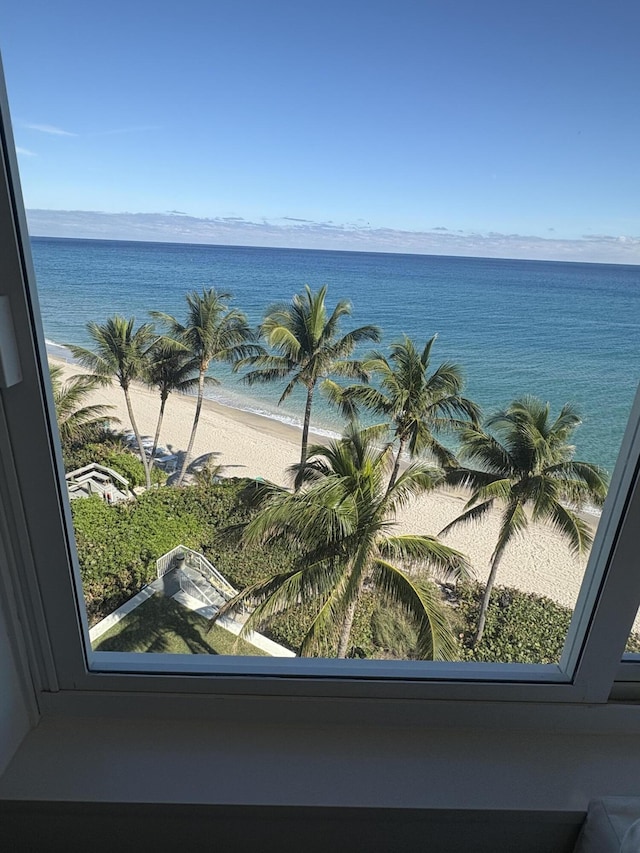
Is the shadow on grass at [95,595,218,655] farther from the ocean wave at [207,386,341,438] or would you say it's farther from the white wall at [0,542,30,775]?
the ocean wave at [207,386,341,438]

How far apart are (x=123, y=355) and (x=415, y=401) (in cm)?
316

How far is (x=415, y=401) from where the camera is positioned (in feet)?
18.6

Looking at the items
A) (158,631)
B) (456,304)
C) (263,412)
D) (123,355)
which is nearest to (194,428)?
(123,355)

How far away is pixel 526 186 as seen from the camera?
5.86 metres

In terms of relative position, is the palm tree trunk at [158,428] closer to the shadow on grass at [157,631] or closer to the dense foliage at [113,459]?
the dense foliage at [113,459]

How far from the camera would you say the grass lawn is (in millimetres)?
1130

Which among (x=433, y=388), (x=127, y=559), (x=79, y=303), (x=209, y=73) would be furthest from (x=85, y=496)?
(x=433, y=388)

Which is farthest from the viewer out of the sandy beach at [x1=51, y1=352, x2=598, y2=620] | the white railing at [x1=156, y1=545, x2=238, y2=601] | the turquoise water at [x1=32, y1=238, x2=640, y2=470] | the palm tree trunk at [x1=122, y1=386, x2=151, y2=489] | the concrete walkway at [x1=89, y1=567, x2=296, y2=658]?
the sandy beach at [x1=51, y1=352, x2=598, y2=620]

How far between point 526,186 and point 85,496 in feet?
19.0

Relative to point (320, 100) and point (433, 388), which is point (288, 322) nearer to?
point (433, 388)

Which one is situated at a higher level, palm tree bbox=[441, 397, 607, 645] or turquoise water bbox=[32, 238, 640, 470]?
turquoise water bbox=[32, 238, 640, 470]

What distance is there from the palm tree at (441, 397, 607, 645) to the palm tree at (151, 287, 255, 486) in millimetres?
2656

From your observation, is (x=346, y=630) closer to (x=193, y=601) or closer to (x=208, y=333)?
(x=193, y=601)

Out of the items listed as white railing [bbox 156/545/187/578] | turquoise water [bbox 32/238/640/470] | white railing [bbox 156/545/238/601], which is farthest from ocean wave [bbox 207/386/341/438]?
white railing [bbox 156/545/187/578]
